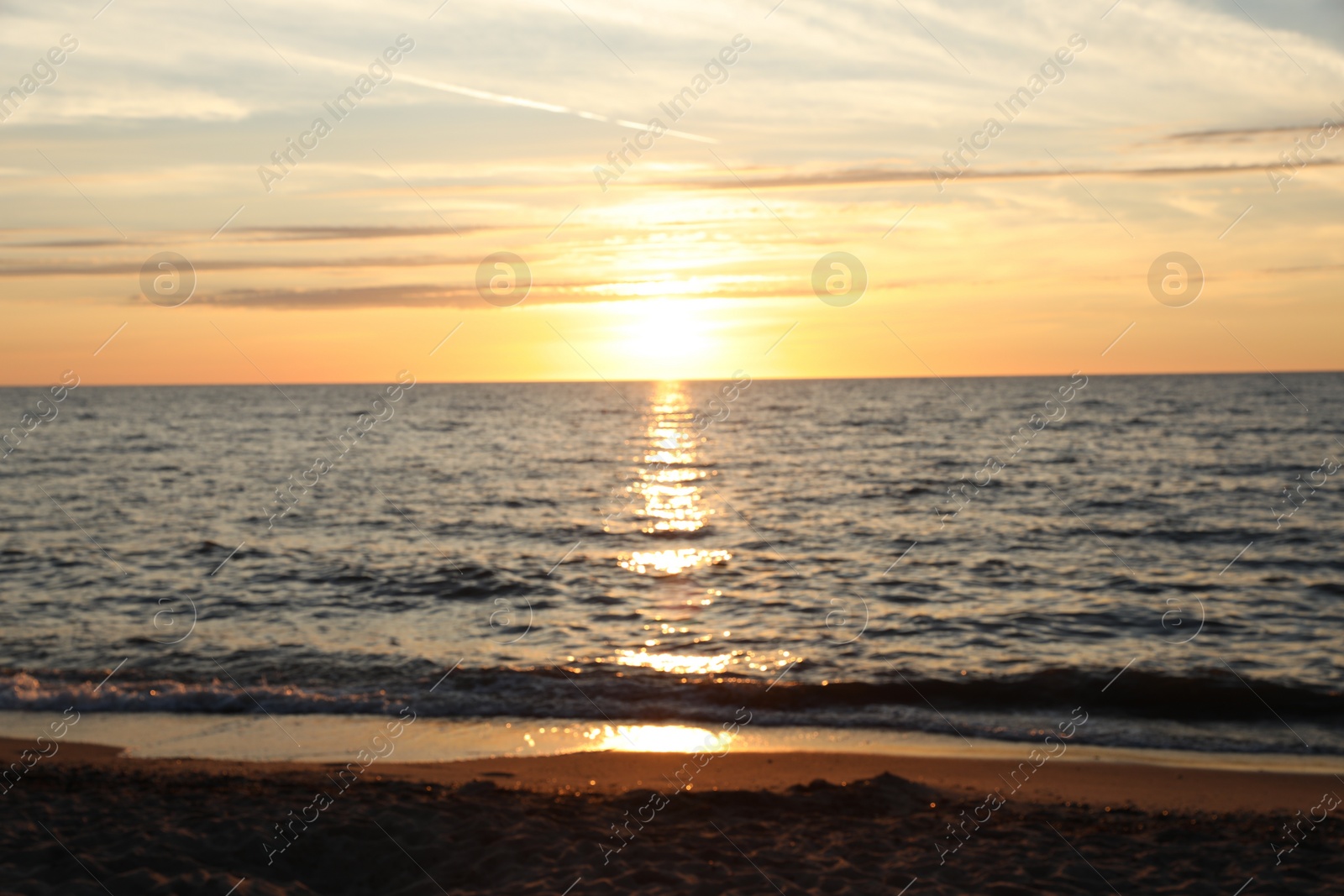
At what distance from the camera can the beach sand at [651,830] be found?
22.1ft

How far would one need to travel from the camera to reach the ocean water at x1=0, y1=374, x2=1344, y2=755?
12.2 m

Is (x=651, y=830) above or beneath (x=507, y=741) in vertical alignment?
above

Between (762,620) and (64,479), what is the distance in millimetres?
31085

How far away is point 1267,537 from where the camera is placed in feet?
74.9

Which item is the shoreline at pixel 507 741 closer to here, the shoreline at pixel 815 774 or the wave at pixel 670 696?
the shoreline at pixel 815 774

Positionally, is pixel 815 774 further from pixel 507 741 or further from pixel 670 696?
pixel 507 741

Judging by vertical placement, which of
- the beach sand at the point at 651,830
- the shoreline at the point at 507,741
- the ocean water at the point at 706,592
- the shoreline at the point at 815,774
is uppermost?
the beach sand at the point at 651,830

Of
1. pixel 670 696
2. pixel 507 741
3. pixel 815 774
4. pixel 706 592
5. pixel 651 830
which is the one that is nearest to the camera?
pixel 651 830

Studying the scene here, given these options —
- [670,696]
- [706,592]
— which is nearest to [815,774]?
[670,696]

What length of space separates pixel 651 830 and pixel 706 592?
34.9ft

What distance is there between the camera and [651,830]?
7.79 m

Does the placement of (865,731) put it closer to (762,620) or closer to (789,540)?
(762,620)

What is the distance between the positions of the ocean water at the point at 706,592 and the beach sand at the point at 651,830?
210 cm

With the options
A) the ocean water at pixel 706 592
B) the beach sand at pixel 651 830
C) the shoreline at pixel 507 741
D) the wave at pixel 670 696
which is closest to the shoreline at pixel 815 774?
the beach sand at pixel 651 830
